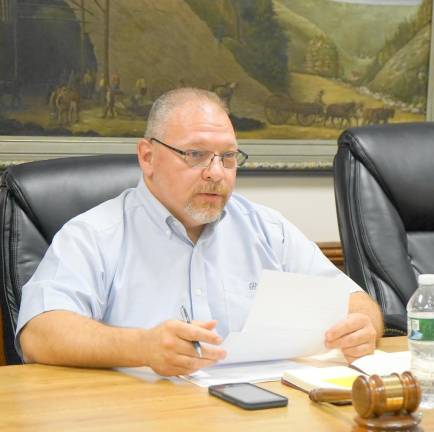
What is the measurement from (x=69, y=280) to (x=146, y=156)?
1.44ft

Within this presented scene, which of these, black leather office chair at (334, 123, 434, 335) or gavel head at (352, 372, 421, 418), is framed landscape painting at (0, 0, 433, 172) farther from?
gavel head at (352, 372, 421, 418)

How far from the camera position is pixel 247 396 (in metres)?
1.54

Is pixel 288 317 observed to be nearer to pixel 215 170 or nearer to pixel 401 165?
pixel 215 170

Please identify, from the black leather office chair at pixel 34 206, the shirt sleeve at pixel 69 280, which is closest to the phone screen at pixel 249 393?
the shirt sleeve at pixel 69 280

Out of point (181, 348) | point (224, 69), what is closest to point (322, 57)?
point (224, 69)

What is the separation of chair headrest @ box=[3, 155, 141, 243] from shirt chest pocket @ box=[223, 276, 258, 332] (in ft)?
1.34

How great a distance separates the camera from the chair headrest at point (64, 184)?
2258 mm

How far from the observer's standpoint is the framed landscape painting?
3.08 meters

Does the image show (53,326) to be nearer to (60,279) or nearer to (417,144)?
(60,279)

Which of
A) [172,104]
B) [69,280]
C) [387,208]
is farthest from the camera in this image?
[387,208]

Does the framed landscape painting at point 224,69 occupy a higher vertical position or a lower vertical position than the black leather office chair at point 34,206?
higher

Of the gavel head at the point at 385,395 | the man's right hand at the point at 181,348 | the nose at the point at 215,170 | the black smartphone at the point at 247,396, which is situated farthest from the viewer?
the nose at the point at 215,170

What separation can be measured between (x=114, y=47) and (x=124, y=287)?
129 cm

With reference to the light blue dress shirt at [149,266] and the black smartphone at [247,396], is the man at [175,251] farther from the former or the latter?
the black smartphone at [247,396]
